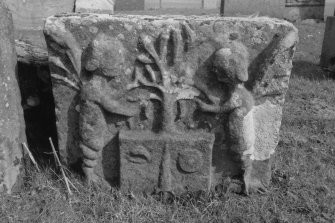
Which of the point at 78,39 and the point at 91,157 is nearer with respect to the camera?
the point at 78,39

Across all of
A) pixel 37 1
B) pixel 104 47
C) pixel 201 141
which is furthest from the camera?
pixel 37 1

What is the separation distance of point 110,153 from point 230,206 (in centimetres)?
99

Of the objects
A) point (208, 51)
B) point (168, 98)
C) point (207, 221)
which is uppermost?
point (208, 51)

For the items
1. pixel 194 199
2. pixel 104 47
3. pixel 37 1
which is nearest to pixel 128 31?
pixel 104 47

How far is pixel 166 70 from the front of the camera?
281cm

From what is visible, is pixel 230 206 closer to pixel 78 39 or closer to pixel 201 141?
pixel 201 141

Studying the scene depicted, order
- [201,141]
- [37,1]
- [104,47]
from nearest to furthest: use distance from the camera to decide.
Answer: [104,47]
[201,141]
[37,1]

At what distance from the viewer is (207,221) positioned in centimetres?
279

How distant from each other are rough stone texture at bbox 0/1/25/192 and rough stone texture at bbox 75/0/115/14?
4.06m

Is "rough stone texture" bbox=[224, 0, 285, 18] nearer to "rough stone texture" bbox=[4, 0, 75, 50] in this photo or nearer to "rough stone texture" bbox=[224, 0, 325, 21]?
"rough stone texture" bbox=[224, 0, 325, 21]

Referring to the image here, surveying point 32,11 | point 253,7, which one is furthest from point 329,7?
point 32,11

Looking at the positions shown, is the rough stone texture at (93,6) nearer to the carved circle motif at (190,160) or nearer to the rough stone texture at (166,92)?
the rough stone texture at (166,92)

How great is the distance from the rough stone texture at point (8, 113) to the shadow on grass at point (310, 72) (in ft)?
15.7

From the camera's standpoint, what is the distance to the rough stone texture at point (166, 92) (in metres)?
2.72
